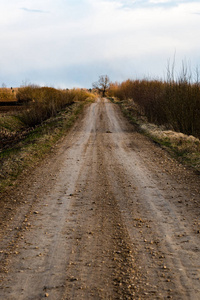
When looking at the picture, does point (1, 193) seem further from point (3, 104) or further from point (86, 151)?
point (3, 104)

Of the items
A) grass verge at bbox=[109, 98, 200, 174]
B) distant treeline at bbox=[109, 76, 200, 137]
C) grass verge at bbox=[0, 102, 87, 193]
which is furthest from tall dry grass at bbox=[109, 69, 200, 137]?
grass verge at bbox=[0, 102, 87, 193]

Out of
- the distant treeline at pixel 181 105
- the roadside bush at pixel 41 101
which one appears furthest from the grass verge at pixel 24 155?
the roadside bush at pixel 41 101

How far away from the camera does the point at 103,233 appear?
18.2ft

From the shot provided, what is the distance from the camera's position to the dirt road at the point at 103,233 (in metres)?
4.02

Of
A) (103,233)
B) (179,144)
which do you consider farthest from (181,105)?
(103,233)

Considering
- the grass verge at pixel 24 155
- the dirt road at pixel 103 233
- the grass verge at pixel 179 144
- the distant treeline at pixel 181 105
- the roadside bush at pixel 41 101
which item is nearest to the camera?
the dirt road at pixel 103 233

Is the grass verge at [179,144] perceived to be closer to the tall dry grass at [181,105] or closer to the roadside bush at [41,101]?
the tall dry grass at [181,105]

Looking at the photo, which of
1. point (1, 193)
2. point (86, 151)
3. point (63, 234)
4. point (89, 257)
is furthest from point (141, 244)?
point (86, 151)

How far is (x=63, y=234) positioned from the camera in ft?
18.1

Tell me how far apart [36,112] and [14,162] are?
49.2 feet

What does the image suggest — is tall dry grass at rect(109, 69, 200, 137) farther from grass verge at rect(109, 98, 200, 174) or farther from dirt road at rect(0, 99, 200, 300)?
dirt road at rect(0, 99, 200, 300)

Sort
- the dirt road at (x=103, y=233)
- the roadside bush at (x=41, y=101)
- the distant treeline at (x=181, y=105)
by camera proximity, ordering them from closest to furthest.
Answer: the dirt road at (x=103, y=233)
the distant treeline at (x=181, y=105)
the roadside bush at (x=41, y=101)

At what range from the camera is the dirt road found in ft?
13.2

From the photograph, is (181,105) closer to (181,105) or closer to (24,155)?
(181,105)
